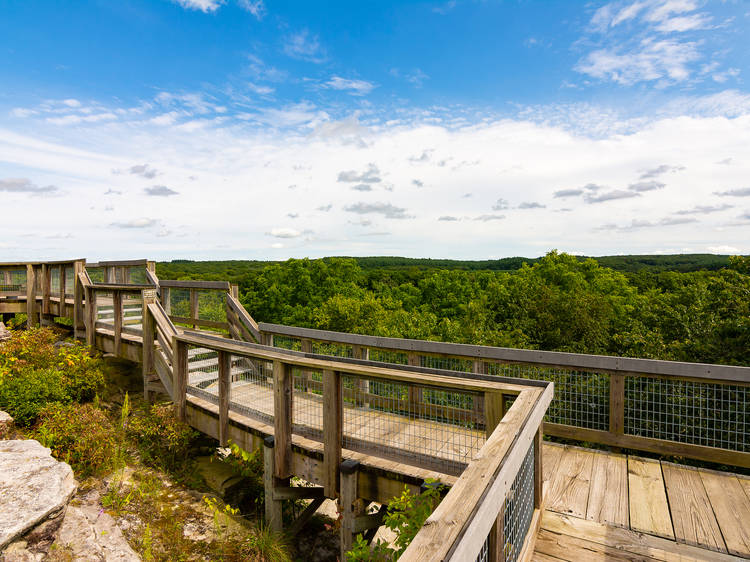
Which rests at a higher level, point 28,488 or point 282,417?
point 282,417

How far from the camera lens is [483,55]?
51.4 feet

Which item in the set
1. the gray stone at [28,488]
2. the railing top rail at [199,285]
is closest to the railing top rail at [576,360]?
the gray stone at [28,488]

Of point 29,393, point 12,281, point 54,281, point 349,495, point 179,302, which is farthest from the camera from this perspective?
point 12,281

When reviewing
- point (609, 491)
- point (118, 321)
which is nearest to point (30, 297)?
point (118, 321)

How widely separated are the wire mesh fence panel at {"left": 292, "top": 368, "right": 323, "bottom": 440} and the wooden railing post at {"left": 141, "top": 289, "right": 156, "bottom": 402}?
12.8 ft

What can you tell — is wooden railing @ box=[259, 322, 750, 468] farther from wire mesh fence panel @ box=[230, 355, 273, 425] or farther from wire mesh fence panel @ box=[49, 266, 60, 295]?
wire mesh fence panel @ box=[49, 266, 60, 295]

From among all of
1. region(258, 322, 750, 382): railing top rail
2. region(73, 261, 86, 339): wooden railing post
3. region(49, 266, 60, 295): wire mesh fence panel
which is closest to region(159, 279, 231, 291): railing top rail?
region(73, 261, 86, 339): wooden railing post

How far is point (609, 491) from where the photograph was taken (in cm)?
369

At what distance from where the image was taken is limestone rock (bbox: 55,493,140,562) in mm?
4098

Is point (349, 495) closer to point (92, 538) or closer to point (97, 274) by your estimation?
point (92, 538)

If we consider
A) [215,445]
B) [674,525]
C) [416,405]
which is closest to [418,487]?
[416,405]

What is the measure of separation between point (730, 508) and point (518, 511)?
2.32 metres

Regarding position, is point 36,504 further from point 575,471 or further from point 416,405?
point 575,471

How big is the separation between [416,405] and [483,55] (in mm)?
14804
